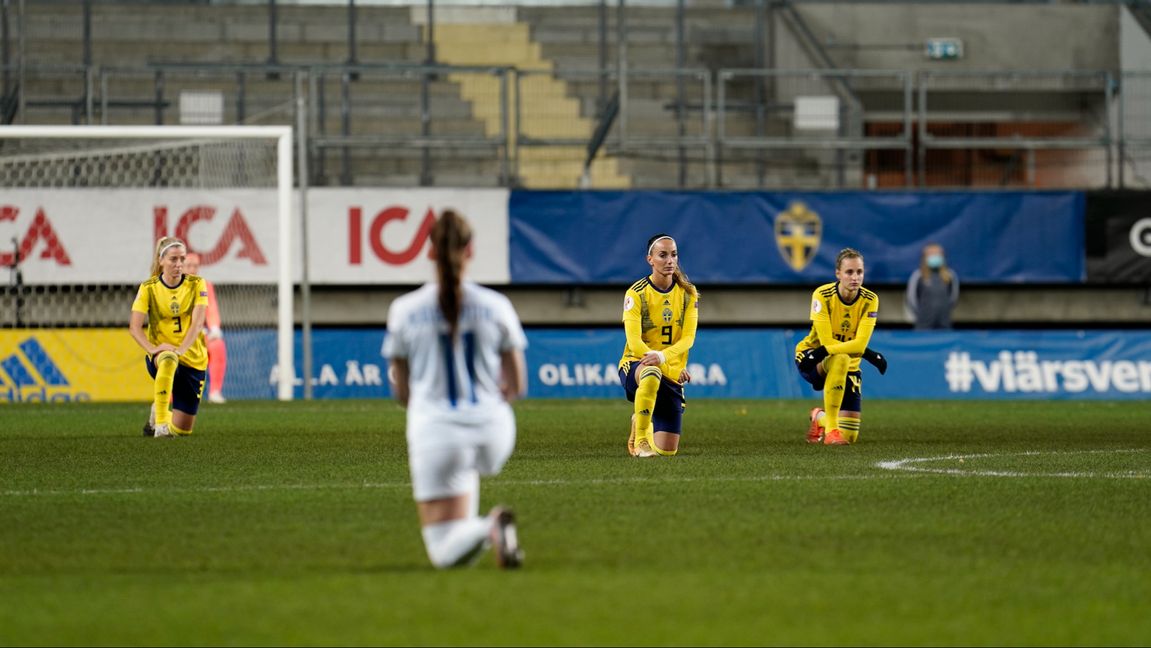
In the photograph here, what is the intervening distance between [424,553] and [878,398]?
56.5ft

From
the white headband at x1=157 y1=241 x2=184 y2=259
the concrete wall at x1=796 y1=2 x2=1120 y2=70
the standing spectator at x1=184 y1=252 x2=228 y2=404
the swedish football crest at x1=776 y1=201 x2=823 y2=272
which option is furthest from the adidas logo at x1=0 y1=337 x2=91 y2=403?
the concrete wall at x1=796 y1=2 x2=1120 y2=70

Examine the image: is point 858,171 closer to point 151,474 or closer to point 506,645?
point 151,474

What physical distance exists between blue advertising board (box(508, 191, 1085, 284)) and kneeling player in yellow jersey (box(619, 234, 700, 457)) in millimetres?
13372

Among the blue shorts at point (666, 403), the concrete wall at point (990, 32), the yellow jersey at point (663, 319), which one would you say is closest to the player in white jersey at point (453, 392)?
the yellow jersey at point (663, 319)

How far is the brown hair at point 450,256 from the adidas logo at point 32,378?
17.7 metres

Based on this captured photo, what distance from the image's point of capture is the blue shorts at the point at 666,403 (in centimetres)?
1355

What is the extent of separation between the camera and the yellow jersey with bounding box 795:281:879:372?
15008mm

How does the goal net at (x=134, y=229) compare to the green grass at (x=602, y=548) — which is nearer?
the green grass at (x=602, y=548)

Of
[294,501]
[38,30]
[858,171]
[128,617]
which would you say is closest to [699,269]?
[858,171]

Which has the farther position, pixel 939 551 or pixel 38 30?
pixel 38 30

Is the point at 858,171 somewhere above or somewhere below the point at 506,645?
above

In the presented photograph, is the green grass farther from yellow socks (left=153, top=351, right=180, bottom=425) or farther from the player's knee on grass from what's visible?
yellow socks (left=153, top=351, right=180, bottom=425)

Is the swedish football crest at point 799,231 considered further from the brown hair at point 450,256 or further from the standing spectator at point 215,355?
the brown hair at point 450,256

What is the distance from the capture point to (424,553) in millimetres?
7887
